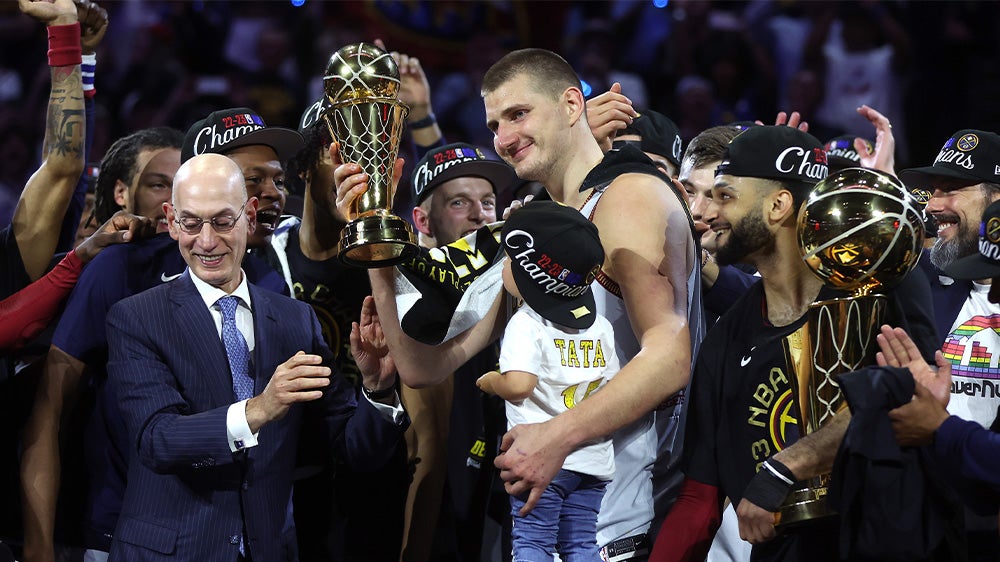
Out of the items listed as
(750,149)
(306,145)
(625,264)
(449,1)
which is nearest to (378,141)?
(625,264)

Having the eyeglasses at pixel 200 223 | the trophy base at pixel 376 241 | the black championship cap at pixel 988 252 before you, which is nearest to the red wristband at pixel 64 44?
the eyeglasses at pixel 200 223

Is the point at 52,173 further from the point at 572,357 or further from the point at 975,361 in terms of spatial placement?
the point at 975,361

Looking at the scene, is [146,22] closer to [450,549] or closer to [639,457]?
[450,549]

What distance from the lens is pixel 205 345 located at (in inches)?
123

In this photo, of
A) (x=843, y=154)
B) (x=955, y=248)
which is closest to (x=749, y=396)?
(x=955, y=248)

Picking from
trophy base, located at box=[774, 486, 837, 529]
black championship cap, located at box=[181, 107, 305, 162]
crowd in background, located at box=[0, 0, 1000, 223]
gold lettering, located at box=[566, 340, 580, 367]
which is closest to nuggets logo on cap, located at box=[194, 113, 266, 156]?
black championship cap, located at box=[181, 107, 305, 162]

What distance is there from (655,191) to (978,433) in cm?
100

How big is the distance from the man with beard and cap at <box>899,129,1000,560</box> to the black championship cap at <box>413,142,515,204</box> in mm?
1629

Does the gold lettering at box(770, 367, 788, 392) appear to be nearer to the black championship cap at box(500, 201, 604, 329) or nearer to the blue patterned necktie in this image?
the black championship cap at box(500, 201, 604, 329)

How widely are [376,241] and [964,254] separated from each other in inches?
90.3

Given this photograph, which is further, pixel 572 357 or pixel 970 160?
pixel 970 160

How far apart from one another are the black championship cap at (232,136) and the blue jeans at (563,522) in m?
1.68

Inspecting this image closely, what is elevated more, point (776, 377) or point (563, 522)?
point (776, 377)

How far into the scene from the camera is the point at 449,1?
8781 millimetres
